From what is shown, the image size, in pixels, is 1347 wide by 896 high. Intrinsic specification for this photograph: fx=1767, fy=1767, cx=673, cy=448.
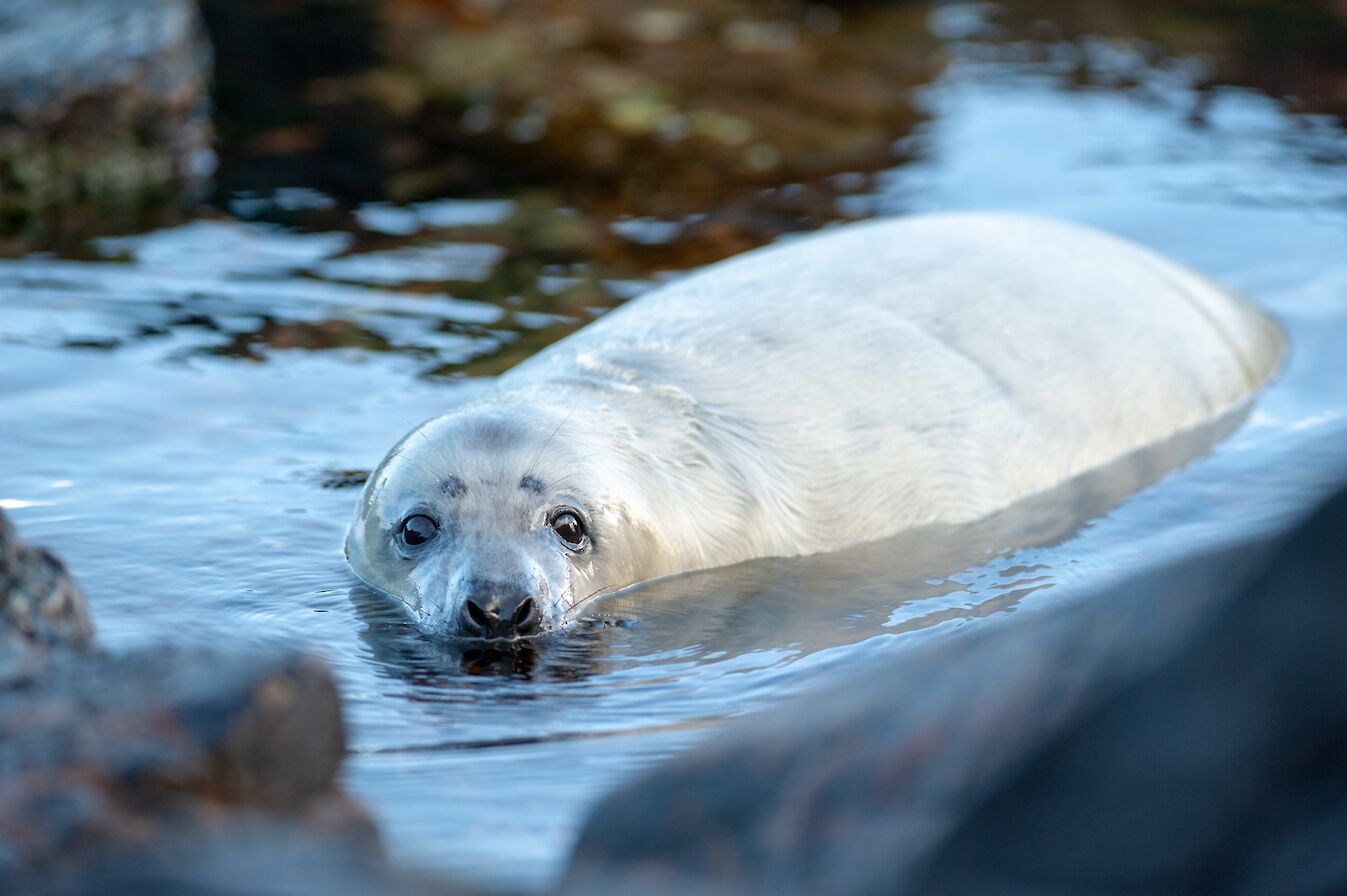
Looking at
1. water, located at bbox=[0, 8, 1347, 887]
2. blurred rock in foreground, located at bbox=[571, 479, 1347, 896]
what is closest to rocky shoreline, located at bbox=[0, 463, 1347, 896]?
blurred rock in foreground, located at bbox=[571, 479, 1347, 896]

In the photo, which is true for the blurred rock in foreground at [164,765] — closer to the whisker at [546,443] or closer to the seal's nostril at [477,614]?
the seal's nostril at [477,614]

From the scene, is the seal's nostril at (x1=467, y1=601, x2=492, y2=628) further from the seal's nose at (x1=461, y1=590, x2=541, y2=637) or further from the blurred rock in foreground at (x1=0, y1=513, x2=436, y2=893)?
the blurred rock in foreground at (x1=0, y1=513, x2=436, y2=893)

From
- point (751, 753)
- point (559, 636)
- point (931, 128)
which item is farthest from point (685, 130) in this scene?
point (751, 753)

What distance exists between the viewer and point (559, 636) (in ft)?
12.1

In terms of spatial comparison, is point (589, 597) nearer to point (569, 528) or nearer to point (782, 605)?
point (569, 528)

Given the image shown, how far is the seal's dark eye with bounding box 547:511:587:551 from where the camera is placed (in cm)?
382

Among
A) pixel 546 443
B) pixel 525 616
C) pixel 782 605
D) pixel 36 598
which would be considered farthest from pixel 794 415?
pixel 36 598

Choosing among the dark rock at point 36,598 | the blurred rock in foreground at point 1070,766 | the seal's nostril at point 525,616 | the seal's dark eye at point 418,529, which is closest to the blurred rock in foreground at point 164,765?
the dark rock at point 36,598

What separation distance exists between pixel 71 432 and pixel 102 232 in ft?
7.36

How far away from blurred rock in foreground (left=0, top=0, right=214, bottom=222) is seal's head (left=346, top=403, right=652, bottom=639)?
3873 millimetres

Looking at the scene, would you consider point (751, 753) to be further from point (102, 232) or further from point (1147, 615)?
point (102, 232)

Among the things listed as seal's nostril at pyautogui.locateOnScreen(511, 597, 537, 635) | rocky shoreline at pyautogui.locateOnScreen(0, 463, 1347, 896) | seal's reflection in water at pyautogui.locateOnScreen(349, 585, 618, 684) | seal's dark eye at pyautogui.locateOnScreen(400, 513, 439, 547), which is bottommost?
seal's reflection in water at pyautogui.locateOnScreen(349, 585, 618, 684)

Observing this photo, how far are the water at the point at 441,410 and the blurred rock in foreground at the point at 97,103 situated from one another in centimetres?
84

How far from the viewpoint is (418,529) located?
382cm
